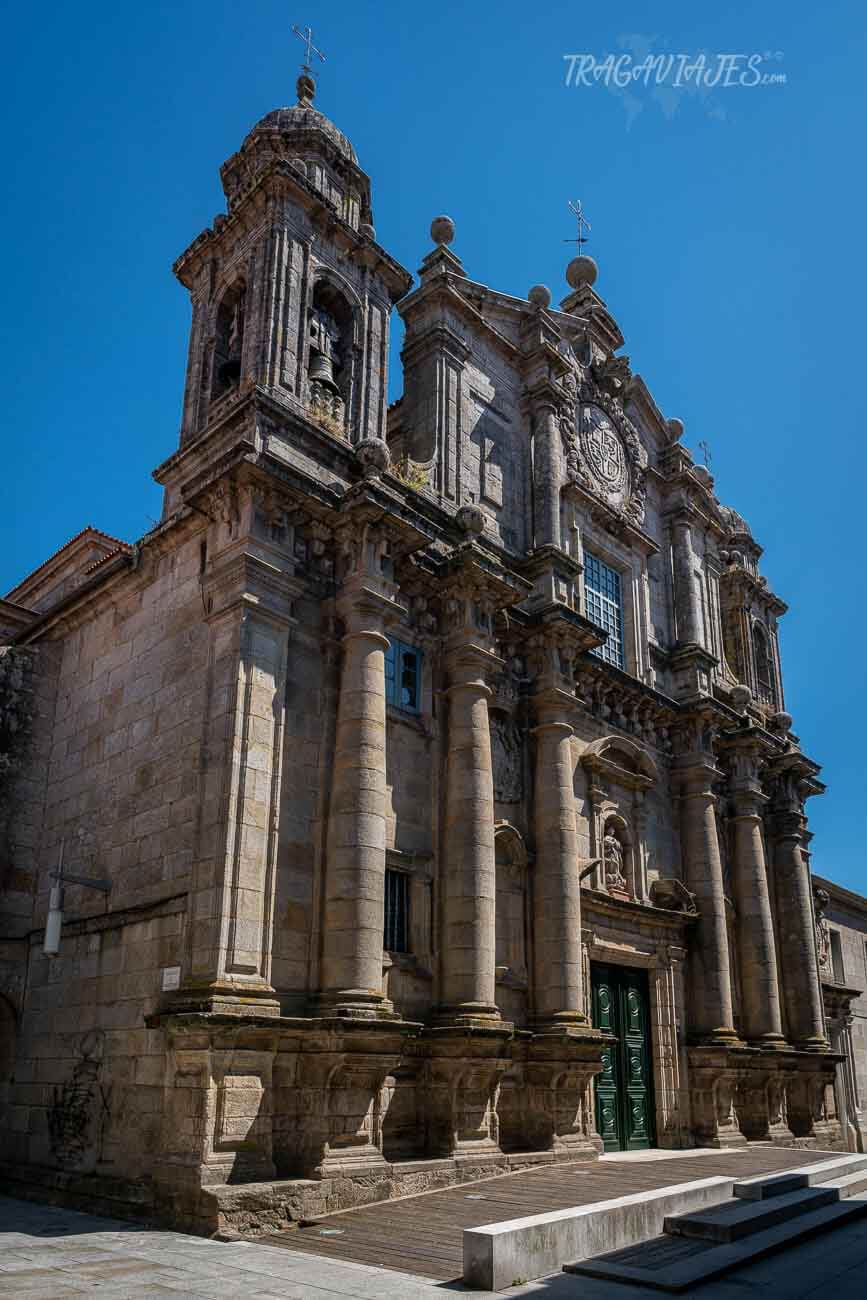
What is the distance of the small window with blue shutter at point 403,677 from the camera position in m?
17.0

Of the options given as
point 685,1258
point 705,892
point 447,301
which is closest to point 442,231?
point 447,301

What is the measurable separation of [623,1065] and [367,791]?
9.31m

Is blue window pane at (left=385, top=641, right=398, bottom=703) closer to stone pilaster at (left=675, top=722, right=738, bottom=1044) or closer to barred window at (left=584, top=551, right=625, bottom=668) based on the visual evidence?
barred window at (left=584, top=551, right=625, bottom=668)

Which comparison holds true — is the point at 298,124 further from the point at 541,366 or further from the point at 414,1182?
the point at 414,1182

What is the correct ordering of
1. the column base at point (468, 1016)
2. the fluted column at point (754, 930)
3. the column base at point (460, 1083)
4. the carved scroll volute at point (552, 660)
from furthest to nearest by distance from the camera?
the fluted column at point (754, 930) → the carved scroll volute at point (552, 660) → the column base at point (468, 1016) → the column base at point (460, 1083)

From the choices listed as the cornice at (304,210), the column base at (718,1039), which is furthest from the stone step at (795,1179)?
the cornice at (304,210)

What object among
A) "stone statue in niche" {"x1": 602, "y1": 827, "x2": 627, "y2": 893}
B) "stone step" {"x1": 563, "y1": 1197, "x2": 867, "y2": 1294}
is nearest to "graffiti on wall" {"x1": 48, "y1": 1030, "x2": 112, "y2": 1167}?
"stone step" {"x1": 563, "y1": 1197, "x2": 867, "y2": 1294}

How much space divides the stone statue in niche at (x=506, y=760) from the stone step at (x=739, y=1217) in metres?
7.85

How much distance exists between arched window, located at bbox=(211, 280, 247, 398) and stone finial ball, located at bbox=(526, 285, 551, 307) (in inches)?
285

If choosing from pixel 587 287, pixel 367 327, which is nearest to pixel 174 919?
pixel 367 327

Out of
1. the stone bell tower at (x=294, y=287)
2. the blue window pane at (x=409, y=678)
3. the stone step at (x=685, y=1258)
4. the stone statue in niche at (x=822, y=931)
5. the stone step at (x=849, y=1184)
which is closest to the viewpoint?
the stone step at (x=685, y=1258)

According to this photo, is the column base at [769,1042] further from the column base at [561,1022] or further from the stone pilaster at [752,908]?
the column base at [561,1022]

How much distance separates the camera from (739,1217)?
10.9 meters

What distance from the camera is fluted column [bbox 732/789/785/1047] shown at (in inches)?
946
